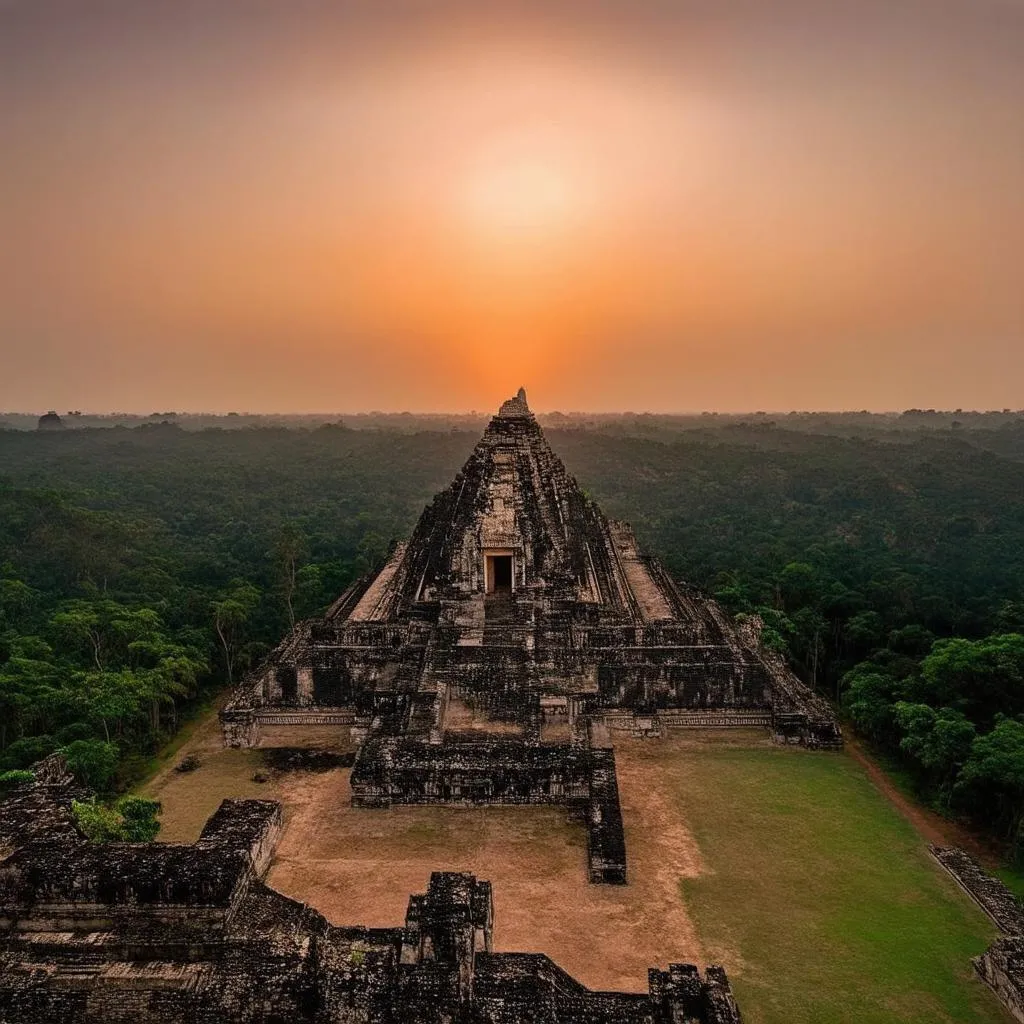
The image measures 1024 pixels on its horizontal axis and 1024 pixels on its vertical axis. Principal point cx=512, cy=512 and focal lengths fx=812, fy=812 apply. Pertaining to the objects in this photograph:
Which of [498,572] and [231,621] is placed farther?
[231,621]

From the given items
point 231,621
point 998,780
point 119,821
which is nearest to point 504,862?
point 119,821

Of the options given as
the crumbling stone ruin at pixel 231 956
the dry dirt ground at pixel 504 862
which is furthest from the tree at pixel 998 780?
the crumbling stone ruin at pixel 231 956

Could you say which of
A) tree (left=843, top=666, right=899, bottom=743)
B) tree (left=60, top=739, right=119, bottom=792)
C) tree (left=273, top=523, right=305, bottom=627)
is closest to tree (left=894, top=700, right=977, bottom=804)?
tree (left=843, top=666, right=899, bottom=743)

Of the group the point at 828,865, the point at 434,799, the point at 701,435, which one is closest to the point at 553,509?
the point at 434,799

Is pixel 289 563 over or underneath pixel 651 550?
over

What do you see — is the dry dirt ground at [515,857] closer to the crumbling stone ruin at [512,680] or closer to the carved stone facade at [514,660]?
the crumbling stone ruin at [512,680]

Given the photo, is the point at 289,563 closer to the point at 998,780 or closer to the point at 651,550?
the point at 651,550

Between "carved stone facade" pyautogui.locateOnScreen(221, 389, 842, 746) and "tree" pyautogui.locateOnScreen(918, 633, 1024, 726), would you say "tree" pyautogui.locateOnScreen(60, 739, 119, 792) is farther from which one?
"tree" pyautogui.locateOnScreen(918, 633, 1024, 726)
